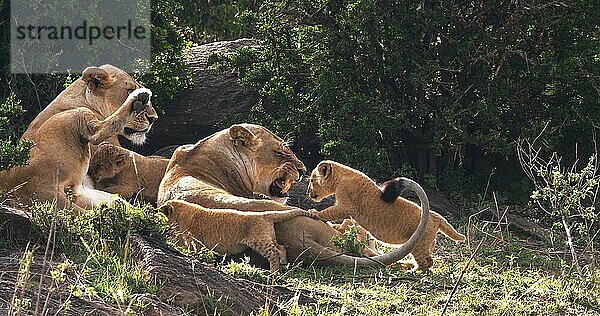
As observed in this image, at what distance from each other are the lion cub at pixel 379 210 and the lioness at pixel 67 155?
5.38ft

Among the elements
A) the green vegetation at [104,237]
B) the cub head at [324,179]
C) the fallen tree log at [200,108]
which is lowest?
the fallen tree log at [200,108]

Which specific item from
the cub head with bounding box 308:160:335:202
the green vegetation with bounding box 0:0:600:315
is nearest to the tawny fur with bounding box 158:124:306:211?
the cub head with bounding box 308:160:335:202

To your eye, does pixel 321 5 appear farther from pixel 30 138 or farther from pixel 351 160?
pixel 30 138

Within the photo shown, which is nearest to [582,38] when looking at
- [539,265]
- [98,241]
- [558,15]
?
[558,15]

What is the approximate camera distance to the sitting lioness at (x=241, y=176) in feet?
24.2

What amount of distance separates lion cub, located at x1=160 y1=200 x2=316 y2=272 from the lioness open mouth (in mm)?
1483

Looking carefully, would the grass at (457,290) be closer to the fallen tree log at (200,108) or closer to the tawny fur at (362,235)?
the tawny fur at (362,235)

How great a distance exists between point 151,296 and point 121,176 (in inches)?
158

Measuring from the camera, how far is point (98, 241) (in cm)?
600

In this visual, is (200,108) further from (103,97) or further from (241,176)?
(241,176)

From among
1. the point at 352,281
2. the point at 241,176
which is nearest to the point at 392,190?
the point at 352,281

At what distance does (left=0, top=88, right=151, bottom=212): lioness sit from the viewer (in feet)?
25.1

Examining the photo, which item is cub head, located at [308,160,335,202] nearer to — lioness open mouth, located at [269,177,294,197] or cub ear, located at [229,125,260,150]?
lioness open mouth, located at [269,177,294,197]

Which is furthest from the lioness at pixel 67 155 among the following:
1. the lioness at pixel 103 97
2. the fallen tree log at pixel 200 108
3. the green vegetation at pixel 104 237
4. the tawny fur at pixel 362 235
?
the fallen tree log at pixel 200 108
